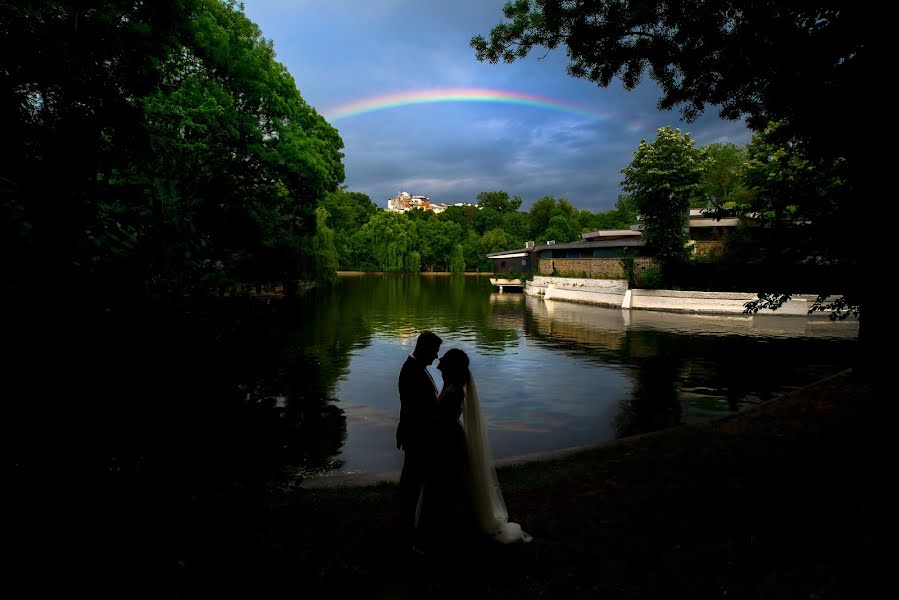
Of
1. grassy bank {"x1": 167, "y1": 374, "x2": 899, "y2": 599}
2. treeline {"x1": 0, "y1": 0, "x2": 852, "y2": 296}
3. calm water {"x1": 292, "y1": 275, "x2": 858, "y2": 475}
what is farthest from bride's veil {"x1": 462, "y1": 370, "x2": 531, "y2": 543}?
treeline {"x1": 0, "y1": 0, "x2": 852, "y2": 296}

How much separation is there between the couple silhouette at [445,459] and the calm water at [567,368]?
101cm

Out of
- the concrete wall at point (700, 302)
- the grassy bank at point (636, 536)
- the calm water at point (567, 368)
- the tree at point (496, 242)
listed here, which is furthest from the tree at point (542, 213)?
the grassy bank at point (636, 536)

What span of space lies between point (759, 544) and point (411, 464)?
3.20m

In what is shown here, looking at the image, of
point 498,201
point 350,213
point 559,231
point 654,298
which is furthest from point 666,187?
point 498,201

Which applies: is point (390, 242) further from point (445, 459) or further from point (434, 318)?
point (445, 459)

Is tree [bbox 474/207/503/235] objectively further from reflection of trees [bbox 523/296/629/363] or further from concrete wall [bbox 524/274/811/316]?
reflection of trees [bbox 523/296/629/363]

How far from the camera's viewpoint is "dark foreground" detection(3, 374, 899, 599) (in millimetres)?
2512

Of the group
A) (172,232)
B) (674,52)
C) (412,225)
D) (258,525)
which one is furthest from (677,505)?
(412,225)

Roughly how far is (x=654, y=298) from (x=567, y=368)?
25605 mm

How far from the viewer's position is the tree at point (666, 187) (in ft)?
Answer: 147

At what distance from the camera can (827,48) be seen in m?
7.63

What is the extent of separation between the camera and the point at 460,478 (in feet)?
15.7

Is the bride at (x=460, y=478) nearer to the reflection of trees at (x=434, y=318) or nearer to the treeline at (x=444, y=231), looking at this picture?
the reflection of trees at (x=434, y=318)

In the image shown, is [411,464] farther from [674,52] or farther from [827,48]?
[674,52]
